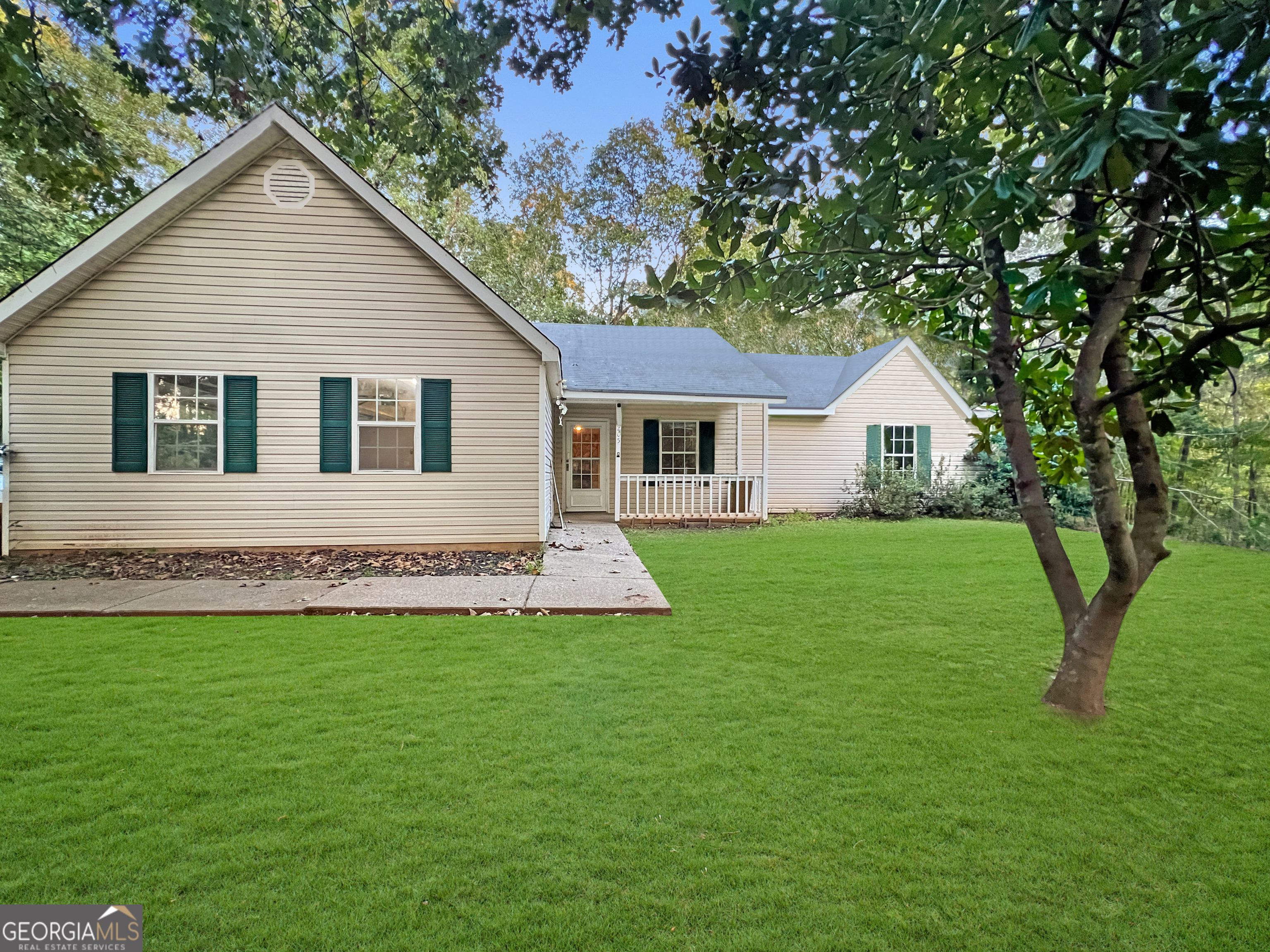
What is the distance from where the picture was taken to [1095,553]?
9.54 m

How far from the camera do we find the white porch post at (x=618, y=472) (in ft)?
43.8

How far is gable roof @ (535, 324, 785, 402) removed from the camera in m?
13.5

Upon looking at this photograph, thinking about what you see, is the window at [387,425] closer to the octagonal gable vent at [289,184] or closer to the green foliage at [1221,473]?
the octagonal gable vent at [289,184]

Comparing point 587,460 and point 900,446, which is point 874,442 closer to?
point 900,446

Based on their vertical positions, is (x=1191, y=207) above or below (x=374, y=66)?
below

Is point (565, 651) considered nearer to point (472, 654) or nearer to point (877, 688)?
point (472, 654)

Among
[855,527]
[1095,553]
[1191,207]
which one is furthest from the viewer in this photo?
[855,527]

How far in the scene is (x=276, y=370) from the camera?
8.72 m

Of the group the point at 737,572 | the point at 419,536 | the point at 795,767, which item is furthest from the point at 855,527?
the point at 795,767

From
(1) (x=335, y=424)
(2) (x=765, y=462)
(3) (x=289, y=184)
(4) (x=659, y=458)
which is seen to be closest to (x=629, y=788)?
(1) (x=335, y=424)

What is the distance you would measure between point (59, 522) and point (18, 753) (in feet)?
23.8

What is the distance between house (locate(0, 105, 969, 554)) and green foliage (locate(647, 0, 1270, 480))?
6976 millimetres

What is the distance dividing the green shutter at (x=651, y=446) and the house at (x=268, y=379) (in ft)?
17.9

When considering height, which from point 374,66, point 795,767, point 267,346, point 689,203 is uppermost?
point 374,66
